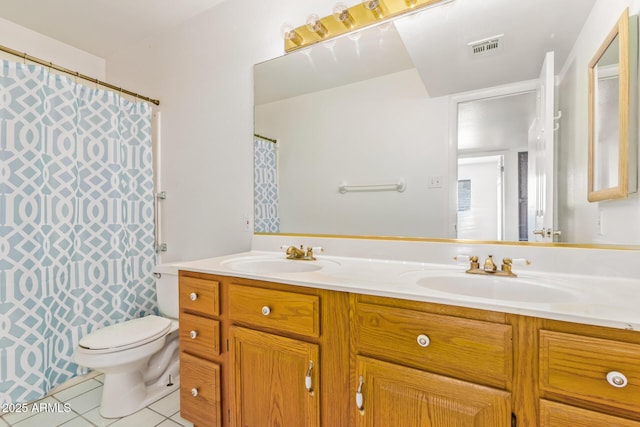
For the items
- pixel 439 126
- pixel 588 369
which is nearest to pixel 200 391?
pixel 588 369

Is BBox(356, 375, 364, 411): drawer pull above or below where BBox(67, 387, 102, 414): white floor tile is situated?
above

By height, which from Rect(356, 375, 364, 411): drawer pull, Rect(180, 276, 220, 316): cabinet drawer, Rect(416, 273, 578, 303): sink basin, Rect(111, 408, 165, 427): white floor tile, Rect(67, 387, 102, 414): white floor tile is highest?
Rect(416, 273, 578, 303): sink basin

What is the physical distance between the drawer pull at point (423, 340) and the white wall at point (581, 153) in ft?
2.28

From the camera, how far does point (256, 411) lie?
111 centimetres

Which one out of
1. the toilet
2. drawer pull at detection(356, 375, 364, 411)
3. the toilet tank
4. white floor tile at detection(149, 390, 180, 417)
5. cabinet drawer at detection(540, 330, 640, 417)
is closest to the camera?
cabinet drawer at detection(540, 330, 640, 417)

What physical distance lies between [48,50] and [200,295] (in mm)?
2367

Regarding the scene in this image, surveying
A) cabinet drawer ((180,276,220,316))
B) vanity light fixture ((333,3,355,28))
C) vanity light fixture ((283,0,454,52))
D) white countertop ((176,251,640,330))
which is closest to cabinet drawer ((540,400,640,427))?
white countertop ((176,251,640,330))

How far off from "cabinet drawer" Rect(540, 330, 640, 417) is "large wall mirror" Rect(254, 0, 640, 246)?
541 millimetres

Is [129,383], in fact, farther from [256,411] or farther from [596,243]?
[596,243]

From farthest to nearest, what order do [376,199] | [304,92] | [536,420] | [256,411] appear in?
[304,92], [376,199], [256,411], [536,420]

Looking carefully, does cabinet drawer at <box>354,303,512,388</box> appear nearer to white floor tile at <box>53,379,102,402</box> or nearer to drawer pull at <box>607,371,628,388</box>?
drawer pull at <box>607,371,628,388</box>

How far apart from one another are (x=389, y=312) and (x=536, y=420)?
1.31ft

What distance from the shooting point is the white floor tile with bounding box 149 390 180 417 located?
1548mm

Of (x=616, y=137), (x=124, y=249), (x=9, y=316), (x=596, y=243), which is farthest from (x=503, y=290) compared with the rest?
(x=9, y=316)
